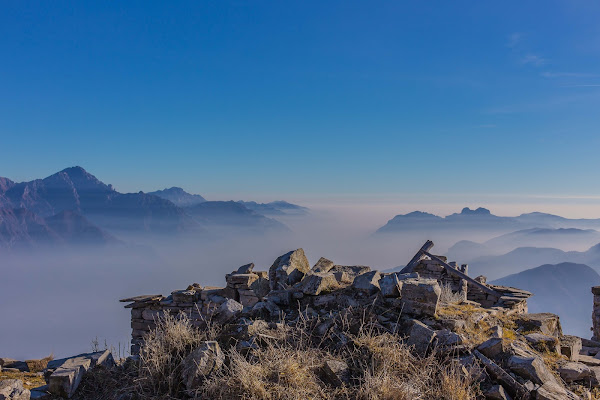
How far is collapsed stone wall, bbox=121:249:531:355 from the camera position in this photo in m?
6.77

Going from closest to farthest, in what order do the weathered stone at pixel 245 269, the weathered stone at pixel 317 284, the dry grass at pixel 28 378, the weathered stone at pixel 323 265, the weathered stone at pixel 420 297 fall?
1. the weathered stone at pixel 420 297
2. the dry grass at pixel 28 378
3. the weathered stone at pixel 317 284
4. the weathered stone at pixel 323 265
5. the weathered stone at pixel 245 269

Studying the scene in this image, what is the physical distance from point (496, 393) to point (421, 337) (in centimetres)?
118

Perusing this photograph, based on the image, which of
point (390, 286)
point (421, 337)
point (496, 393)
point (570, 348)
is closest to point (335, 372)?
point (421, 337)

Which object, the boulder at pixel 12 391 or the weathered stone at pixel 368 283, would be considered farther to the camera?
the weathered stone at pixel 368 283

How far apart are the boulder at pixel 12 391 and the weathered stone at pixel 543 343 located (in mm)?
8235

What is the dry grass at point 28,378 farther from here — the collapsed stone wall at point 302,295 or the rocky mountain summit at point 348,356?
the collapsed stone wall at point 302,295

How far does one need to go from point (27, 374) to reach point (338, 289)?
23.7 feet

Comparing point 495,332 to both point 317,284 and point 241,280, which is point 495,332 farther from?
point 241,280

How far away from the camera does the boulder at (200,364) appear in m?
5.33

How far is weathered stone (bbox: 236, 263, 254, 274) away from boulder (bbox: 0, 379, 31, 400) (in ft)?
27.7

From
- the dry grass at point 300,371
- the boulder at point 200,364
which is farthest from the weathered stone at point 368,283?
the boulder at point 200,364

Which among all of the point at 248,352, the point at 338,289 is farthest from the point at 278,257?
the point at 248,352

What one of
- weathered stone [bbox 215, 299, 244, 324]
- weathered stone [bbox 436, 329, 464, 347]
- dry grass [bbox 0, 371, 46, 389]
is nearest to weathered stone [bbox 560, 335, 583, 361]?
weathered stone [bbox 436, 329, 464, 347]

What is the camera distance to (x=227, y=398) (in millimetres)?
4836
